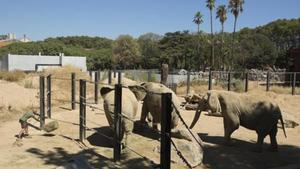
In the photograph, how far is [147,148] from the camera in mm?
7715

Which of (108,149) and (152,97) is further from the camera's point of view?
(152,97)

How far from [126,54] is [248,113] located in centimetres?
6647

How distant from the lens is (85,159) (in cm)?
672

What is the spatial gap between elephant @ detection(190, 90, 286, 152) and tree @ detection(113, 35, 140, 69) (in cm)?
6396

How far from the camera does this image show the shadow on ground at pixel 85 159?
6567 mm

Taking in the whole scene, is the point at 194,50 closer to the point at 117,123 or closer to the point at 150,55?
the point at 150,55

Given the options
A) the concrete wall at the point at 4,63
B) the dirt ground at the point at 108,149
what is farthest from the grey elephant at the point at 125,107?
the concrete wall at the point at 4,63

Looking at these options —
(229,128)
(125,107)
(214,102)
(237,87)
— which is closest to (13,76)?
(237,87)

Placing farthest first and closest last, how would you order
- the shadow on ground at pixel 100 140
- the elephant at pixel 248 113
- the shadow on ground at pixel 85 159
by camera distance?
1. the elephant at pixel 248 113
2. the shadow on ground at pixel 100 140
3. the shadow on ground at pixel 85 159

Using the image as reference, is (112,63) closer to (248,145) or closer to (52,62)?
(52,62)

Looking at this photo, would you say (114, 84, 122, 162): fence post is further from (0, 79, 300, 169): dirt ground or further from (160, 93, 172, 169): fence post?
(160, 93, 172, 169): fence post

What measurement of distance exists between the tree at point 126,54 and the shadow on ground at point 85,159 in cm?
6494

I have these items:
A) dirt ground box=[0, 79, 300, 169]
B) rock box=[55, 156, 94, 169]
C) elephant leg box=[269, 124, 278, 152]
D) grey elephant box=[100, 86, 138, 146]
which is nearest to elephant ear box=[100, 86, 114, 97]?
grey elephant box=[100, 86, 138, 146]

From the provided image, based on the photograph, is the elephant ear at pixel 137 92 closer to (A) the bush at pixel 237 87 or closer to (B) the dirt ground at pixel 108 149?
(B) the dirt ground at pixel 108 149
